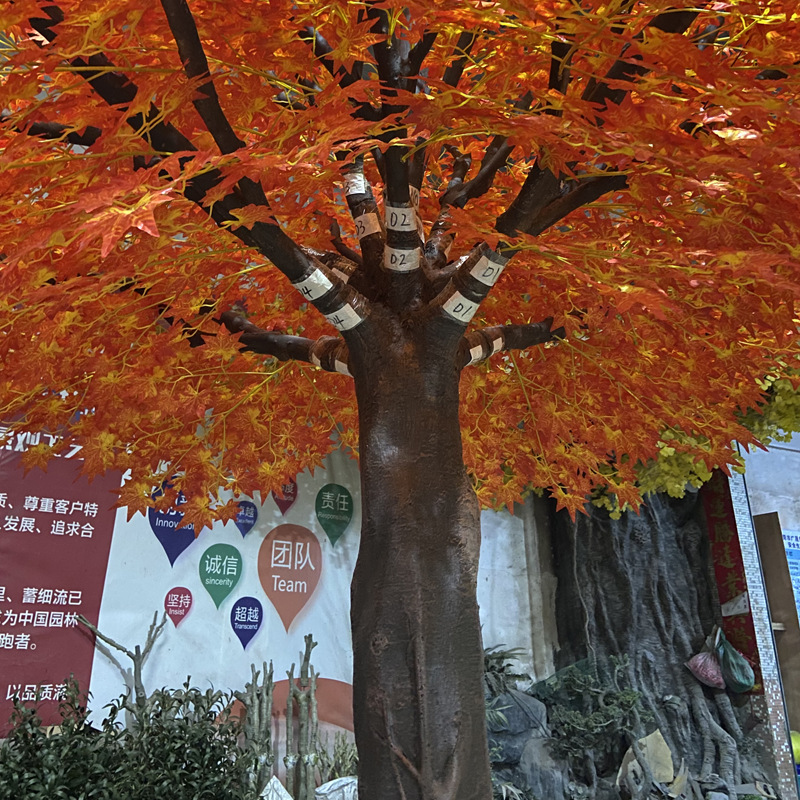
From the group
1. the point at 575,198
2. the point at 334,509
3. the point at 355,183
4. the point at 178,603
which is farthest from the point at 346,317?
the point at 334,509

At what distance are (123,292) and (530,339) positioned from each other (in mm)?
1097

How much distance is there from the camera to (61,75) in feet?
5.15

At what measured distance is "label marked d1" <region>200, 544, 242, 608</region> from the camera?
165 inches

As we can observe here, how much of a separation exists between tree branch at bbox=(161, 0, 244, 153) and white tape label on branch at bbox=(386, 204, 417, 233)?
421 mm

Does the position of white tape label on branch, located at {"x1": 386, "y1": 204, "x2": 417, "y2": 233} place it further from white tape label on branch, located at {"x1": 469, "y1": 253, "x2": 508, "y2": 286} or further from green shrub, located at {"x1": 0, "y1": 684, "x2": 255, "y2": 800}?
green shrub, located at {"x1": 0, "y1": 684, "x2": 255, "y2": 800}

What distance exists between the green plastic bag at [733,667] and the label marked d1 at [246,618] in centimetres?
322

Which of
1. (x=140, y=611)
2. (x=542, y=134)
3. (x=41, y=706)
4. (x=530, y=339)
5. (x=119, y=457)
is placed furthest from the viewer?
(x=140, y=611)

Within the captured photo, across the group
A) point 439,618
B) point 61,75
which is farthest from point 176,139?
point 439,618

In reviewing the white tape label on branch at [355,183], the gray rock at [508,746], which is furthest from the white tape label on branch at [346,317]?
the gray rock at [508,746]

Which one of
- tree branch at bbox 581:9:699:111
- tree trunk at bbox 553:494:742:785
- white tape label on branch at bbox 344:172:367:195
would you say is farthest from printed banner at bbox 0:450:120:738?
tree trunk at bbox 553:494:742:785

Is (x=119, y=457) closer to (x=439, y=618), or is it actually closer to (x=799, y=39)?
(x=439, y=618)

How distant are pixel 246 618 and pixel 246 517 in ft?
1.87

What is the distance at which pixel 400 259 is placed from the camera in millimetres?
1747

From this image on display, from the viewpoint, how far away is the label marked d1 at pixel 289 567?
440cm
